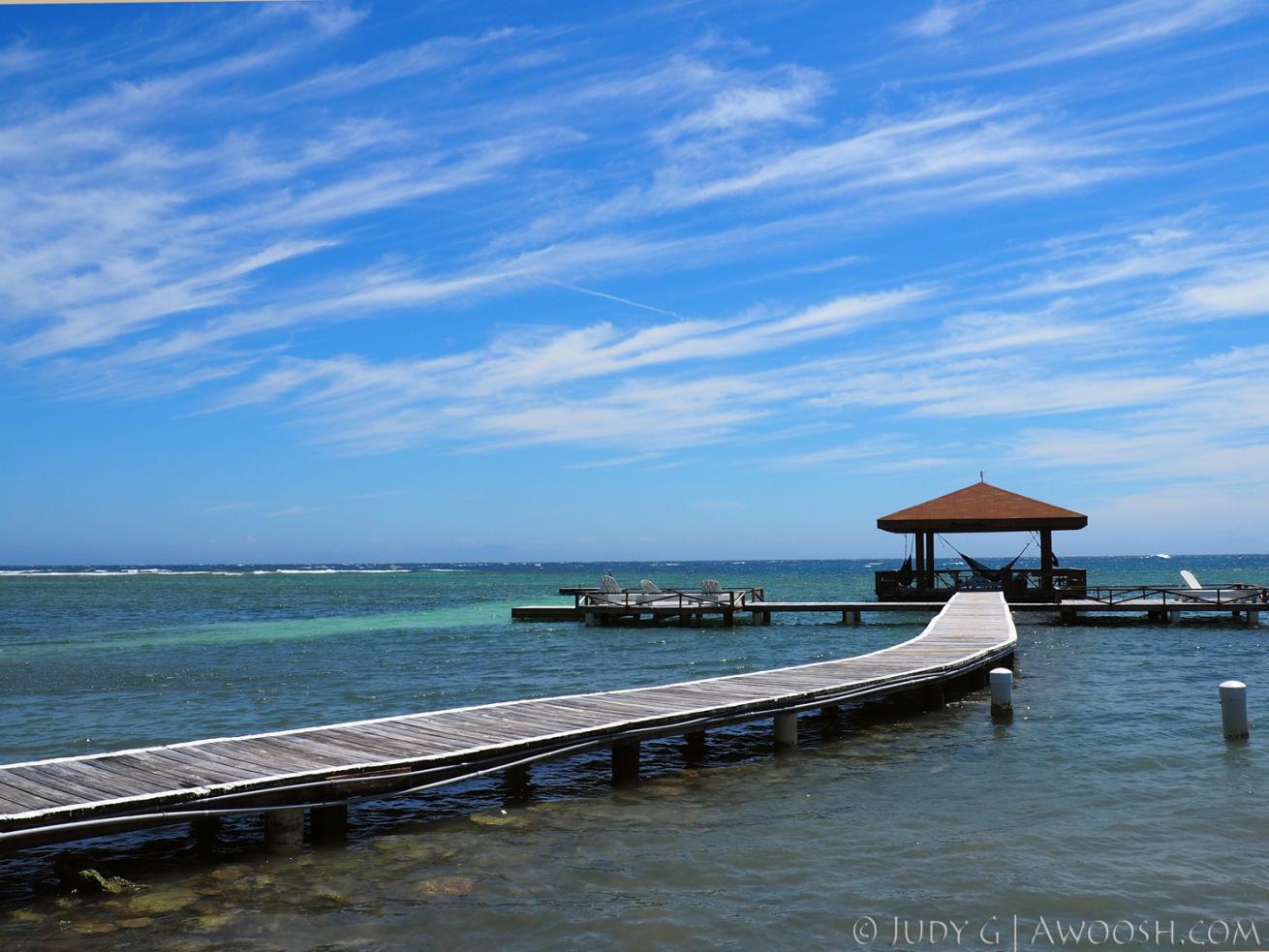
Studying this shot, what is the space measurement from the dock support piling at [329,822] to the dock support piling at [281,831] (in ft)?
1.02

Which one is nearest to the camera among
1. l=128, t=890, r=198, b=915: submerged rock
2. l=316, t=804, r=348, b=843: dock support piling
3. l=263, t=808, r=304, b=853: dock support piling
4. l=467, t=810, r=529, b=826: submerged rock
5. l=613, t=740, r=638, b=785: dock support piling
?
l=128, t=890, r=198, b=915: submerged rock

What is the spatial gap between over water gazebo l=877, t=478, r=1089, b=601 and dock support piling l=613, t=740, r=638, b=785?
21.6 m

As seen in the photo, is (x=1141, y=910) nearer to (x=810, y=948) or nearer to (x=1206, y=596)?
(x=810, y=948)

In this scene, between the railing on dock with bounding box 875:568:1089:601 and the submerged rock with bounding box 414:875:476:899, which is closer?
the submerged rock with bounding box 414:875:476:899

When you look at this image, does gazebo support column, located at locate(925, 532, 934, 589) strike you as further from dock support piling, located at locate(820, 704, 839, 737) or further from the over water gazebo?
dock support piling, located at locate(820, 704, 839, 737)

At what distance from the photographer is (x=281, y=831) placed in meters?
7.85

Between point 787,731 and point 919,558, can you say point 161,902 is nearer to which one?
point 787,731

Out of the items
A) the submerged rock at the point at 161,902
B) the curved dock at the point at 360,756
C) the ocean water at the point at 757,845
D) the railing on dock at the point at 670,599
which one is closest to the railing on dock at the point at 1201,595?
the railing on dock at the point at 670,599

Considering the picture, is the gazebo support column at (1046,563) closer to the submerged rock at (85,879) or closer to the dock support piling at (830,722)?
the dock support piling at (830,722)

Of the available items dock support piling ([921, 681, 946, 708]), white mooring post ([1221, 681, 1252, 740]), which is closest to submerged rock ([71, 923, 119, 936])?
dock support piling ([921, 681, 946, 708])

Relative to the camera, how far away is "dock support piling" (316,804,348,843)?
8188 millimetres

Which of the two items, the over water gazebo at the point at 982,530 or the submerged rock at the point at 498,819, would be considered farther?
the over water gazebo at the point at 982,530

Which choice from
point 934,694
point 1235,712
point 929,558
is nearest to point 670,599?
point 929,558

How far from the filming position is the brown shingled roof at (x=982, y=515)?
98.1 feet
